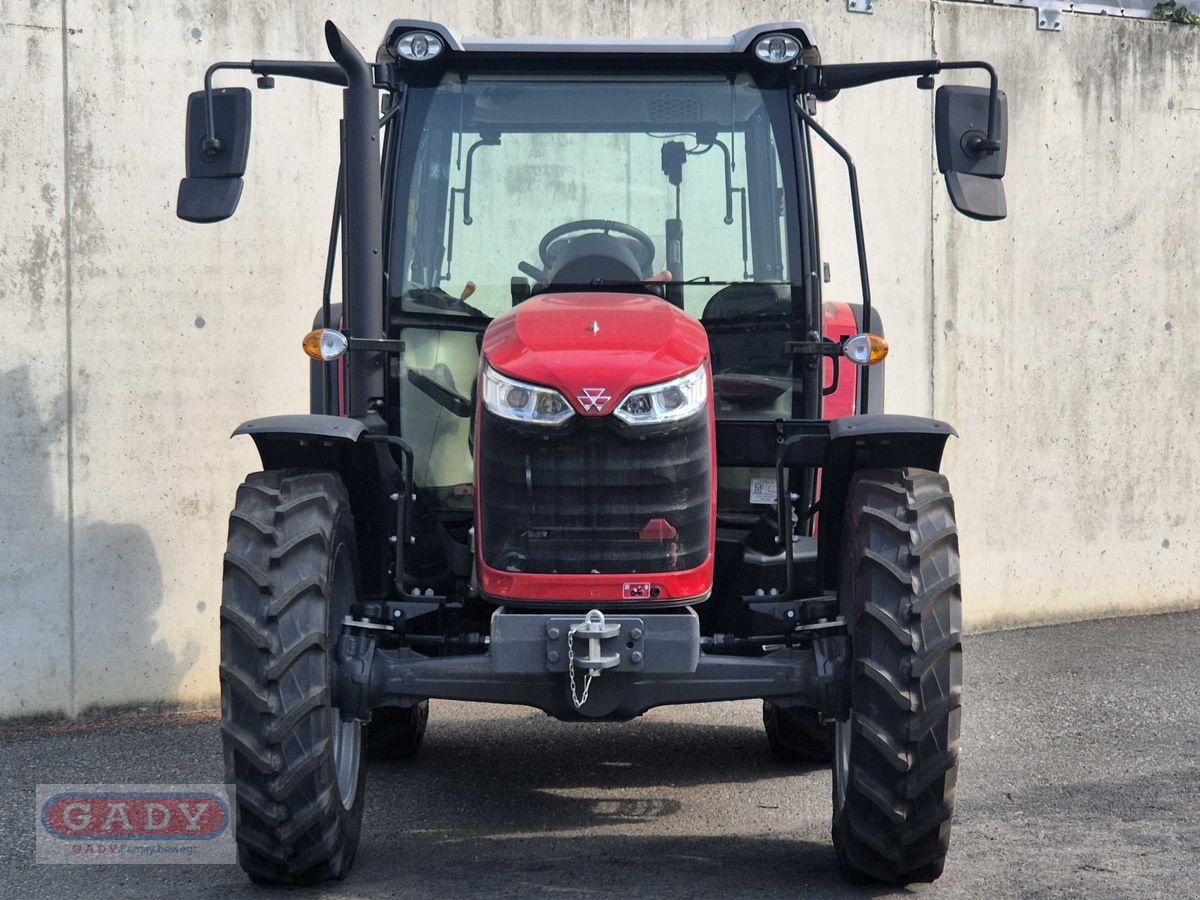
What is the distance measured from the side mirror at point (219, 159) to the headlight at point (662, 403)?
1367 millimetres

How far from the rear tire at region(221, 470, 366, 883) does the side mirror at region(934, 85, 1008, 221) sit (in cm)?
207

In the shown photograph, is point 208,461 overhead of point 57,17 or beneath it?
beneath

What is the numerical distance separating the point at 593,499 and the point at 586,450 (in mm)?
133

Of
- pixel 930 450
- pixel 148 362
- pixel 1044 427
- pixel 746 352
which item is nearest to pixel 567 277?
pixel 746 352

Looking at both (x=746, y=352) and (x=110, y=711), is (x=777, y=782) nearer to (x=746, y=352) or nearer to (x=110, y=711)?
(x=746, y=352)

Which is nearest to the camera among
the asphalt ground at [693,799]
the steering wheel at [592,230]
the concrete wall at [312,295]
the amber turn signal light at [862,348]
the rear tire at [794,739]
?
the asphalt ground at [693,799]

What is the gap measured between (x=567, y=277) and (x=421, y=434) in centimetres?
68

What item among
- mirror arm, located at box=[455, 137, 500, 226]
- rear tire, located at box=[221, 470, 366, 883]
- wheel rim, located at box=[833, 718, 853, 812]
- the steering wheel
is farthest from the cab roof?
wheel rim, located at box=[833, 718, 853, 812]

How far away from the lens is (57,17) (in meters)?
6.82

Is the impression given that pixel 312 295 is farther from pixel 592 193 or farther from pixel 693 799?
pixel 693 799

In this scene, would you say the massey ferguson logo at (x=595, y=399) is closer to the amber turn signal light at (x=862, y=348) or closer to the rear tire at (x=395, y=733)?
the amber turn signal light at (x=862, y=348)

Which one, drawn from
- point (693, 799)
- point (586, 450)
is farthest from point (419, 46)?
point (693, 799)

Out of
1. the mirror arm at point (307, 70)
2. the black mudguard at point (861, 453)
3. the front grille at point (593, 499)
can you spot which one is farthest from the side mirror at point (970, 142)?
the mirror arm at point (307, 70)

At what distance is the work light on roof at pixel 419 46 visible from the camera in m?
5.07
